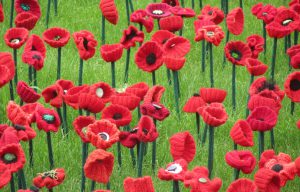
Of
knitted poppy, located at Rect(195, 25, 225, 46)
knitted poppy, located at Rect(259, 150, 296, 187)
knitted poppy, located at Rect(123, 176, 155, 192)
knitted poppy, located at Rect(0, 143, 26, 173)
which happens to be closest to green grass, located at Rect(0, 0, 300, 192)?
knitted poppy, located at Rect(195, 25, 225, 46)

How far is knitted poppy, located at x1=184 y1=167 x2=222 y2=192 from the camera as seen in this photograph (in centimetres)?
238

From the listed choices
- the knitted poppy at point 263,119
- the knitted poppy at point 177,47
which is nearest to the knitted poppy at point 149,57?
the knitted poppy at point 177,47

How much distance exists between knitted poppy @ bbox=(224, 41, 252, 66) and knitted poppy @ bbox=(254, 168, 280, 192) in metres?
1.50

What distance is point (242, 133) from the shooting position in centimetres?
281

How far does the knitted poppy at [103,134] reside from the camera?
265 cm

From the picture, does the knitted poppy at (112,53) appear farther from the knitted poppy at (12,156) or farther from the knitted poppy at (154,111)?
the knitted poppy at (12,156)

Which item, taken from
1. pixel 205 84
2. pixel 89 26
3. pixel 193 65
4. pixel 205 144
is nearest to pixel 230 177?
pixel 205 144

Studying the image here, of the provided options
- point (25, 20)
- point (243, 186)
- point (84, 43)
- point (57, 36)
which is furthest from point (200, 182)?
point (25, 20)

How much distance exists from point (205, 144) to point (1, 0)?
2.69m

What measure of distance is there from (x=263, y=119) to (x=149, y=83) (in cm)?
151

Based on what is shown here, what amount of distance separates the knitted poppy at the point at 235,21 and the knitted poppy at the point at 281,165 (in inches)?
72.5

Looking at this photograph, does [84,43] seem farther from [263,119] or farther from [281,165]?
[281,165]

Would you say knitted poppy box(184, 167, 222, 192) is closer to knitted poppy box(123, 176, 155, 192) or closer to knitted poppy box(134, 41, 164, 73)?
knitted poppy box(123, 176, 155, 192)

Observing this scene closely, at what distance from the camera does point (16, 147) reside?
2.53 m
